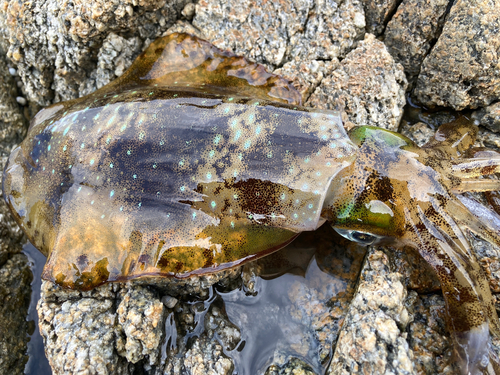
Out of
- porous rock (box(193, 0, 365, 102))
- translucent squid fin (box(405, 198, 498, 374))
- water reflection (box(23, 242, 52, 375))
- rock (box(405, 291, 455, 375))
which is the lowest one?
water reflection (box(23, 242, 52, 375))

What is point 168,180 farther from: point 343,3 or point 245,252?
point 343,3

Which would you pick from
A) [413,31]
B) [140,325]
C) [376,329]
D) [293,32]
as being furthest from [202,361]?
[413,31]

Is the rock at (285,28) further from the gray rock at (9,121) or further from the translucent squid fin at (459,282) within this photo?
the gray rock at (9,121)

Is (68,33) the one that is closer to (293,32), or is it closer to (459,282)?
(293,32)

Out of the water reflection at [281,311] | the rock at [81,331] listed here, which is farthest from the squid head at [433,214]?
the rock at [81,331]

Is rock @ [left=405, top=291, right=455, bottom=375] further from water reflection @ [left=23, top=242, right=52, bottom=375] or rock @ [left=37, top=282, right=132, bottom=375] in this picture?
water reflection @ [left=23, top=242, right=52, bottom=375]

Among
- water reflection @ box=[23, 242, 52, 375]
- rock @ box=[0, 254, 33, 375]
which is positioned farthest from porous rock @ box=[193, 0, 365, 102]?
rock @ box=[0, 254, 33, 375]

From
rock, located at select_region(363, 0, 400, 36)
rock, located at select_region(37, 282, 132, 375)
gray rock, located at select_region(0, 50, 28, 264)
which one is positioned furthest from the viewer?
gray rock, located at select_region(0, 50, 28, 264)
